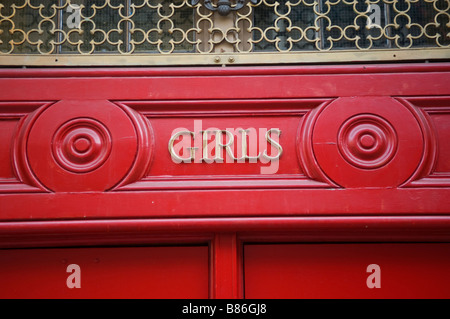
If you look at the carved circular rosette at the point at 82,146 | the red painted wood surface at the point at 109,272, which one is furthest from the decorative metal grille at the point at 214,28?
the red painted wood surface at the point at 109,272

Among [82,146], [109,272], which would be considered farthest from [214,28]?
[109,272]

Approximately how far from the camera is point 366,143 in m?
1.96

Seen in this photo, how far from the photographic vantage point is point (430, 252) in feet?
6.51

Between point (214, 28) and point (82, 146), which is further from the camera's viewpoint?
point (214, 28)

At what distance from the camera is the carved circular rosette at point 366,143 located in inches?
76.7

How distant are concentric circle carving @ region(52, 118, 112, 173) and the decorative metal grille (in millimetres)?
316

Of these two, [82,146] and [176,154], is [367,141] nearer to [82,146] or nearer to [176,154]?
[176,154]

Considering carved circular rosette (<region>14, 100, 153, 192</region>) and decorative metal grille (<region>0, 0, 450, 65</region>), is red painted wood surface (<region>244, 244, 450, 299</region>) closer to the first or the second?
carved circular rosette (<region>14, 100, 153, 192</region>)

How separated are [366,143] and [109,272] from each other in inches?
51.0
